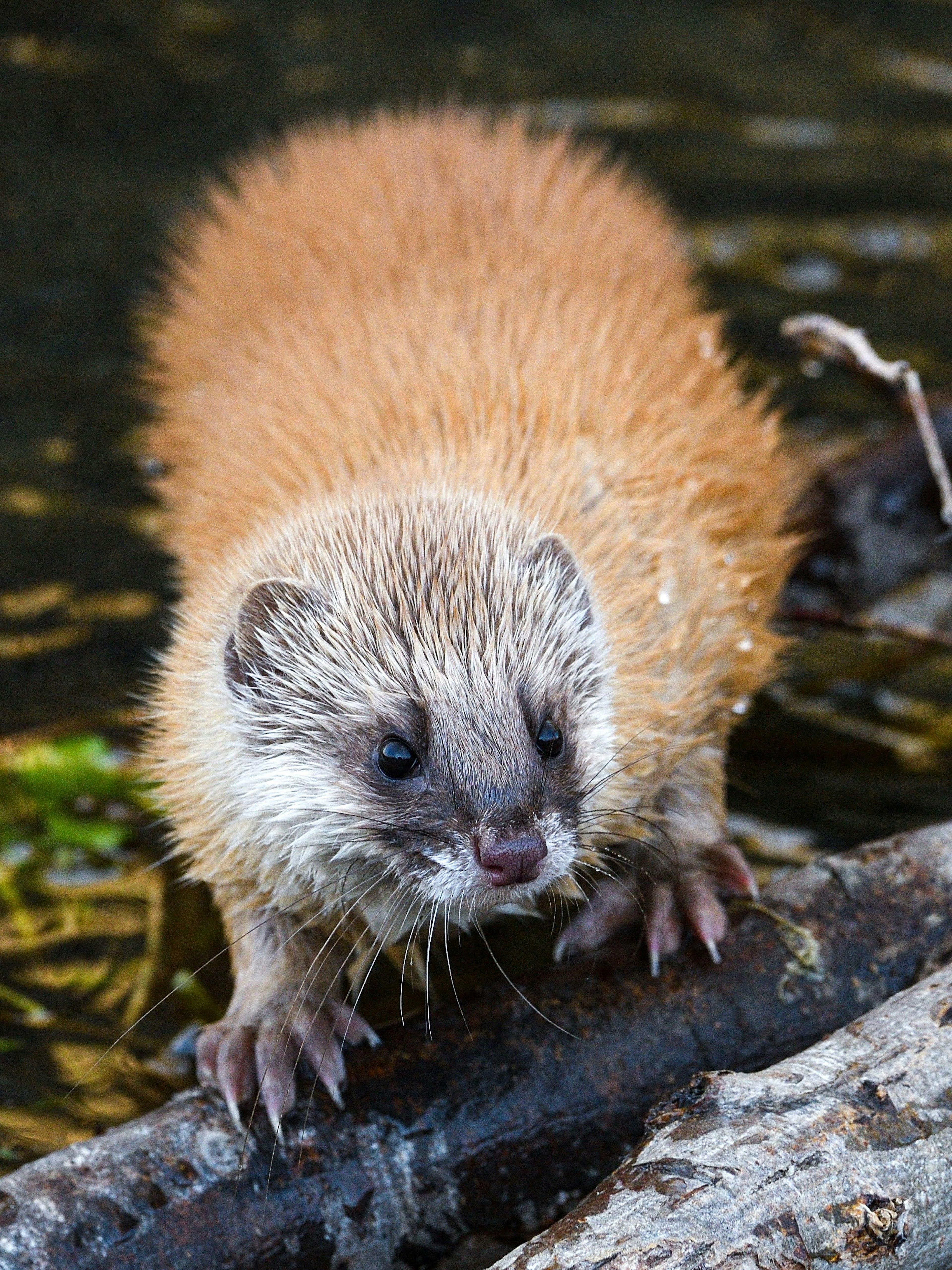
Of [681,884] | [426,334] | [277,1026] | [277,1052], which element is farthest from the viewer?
[426,334]

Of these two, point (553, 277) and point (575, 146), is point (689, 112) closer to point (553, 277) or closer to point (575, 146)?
point (575, 146)

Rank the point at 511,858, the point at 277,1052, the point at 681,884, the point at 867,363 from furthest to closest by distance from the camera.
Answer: the point at 867,363
the point at 681,884
the point at 277,1052
the point at 511,858

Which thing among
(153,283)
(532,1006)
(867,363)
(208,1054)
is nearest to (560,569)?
(532,1006)

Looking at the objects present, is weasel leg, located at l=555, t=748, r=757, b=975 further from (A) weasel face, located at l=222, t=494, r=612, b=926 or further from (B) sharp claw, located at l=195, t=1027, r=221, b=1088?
(B) sharp claw, located at l=195, t=1027, r=221, b=1088

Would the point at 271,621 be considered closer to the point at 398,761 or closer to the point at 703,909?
the point at 398,761

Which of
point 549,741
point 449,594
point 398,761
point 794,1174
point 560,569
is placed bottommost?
point 794,1174

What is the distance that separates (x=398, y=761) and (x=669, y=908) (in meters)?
0.93

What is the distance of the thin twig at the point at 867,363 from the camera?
191 inches

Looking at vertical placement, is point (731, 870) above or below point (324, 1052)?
above

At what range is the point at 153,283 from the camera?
889 centimetres

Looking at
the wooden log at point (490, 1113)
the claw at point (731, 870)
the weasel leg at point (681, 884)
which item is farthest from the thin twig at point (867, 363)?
the wooden log at point (490, 1113)

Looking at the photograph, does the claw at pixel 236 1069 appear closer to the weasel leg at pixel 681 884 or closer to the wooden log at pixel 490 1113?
the wooden log at pixel 490 1113

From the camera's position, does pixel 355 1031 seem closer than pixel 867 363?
Yes

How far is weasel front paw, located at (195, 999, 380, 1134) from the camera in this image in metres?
3.61
